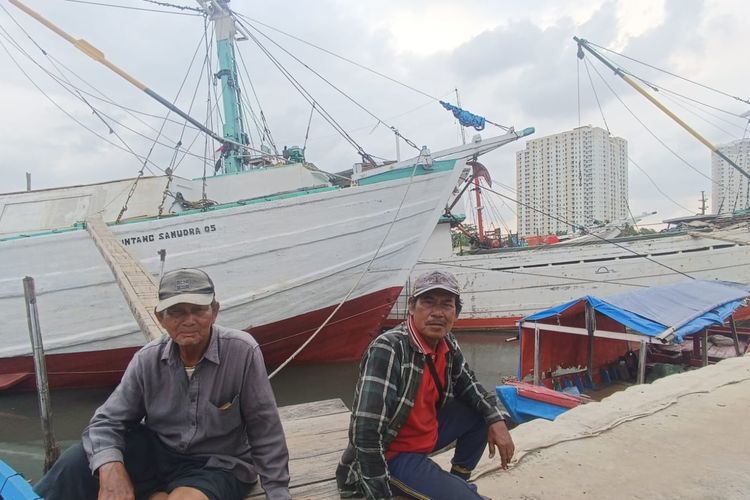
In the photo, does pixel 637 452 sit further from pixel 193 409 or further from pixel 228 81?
pixel 228 81

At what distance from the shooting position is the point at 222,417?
1654mm

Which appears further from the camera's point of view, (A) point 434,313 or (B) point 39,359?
(B) point 39,359

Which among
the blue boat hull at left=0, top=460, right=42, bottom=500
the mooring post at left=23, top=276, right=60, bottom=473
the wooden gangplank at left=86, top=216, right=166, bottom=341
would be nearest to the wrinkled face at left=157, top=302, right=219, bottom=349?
the blue boat hull at left=0, top=460, right=42, bottom=500

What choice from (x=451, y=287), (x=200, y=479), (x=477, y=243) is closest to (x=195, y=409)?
(x=200, y=479)

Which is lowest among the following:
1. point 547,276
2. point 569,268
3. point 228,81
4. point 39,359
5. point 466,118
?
point 547,276

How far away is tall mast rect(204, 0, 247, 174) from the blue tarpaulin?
7089mm

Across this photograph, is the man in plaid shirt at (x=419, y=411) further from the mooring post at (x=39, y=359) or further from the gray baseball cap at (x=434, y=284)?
the mooring post at (x=39, y=359)

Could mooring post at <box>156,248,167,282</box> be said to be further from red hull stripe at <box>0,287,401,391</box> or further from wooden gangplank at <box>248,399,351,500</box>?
wooden gangplank at <box>248,399,351,500</box>

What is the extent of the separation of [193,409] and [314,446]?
3.36 feet

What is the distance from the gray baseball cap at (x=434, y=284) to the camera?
5.81 ft

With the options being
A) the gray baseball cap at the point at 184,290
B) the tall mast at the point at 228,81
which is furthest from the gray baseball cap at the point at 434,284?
the tall mast at the point at 228,81

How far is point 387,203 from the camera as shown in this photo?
8250 millimetres

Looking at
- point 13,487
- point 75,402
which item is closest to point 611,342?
point 13,487

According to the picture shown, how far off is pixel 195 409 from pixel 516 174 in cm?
3097
